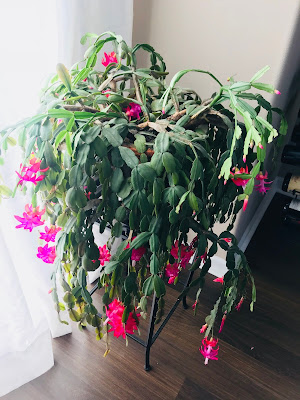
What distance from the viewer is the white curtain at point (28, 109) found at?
2.48ft

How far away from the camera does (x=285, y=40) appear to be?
0.96 metres

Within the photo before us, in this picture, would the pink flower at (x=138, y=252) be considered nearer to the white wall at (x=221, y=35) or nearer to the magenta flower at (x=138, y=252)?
the magenta flower at (x=138, y=252)

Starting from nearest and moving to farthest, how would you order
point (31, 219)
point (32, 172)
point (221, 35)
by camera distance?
point (32, 172) → point (31, 219) → point (221, 35)

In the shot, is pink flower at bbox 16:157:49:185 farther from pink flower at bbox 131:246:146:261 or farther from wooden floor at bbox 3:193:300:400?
wooden floor at bbox 3:193:300:400

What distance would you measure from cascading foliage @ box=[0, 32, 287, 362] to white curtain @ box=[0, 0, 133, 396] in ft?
0.27

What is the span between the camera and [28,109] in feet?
2.72

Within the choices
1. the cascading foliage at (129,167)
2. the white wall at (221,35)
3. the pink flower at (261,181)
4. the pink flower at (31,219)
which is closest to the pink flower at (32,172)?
the cascading foliage at (129,167)

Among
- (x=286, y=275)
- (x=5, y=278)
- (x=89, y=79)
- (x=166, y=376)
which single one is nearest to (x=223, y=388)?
(x=166, y=376)

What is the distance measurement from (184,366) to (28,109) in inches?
36.5

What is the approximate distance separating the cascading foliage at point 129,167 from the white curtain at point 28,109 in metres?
0.08

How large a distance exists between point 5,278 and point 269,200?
1442 mm

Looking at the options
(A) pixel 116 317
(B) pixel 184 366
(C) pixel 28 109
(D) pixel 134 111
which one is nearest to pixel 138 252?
(A) pixel 116 317

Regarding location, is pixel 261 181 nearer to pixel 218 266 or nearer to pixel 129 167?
pixel 129 167

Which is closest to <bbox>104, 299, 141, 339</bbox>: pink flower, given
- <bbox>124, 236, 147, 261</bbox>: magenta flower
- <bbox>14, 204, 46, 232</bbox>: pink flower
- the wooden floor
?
<bbox>124, 236, 147, 261</bbox>: magenta flower
